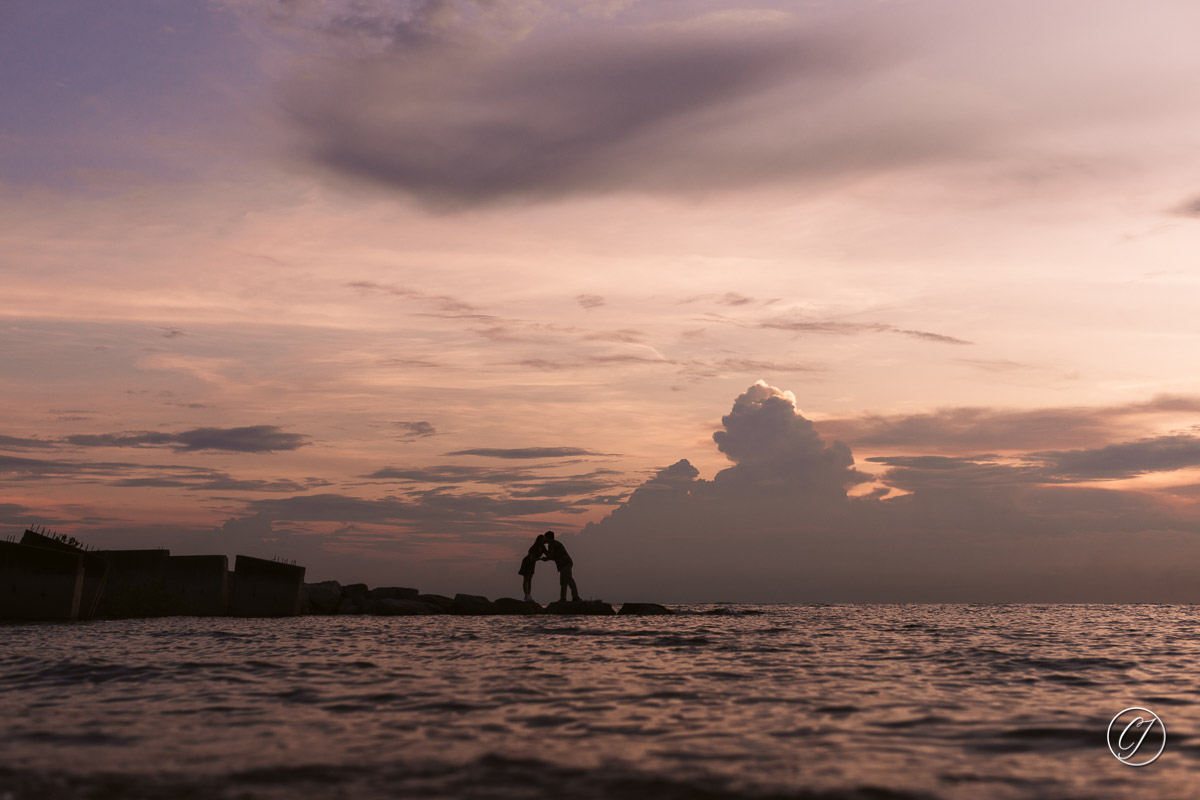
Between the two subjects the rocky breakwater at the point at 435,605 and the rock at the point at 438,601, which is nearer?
the rocky breakwater at the point at 435,605

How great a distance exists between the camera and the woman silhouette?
3700 cm

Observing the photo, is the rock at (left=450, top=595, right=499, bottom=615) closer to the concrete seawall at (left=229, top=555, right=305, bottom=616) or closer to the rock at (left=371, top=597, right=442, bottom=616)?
the rock at (left=371, top=597, right=442, bottom=616)

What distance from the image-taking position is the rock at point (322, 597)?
36375 mm

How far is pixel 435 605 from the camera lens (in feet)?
124

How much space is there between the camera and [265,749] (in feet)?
24.6

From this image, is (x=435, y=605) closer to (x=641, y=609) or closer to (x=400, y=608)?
(x=400, y=608)

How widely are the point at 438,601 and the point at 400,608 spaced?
9.59 feet

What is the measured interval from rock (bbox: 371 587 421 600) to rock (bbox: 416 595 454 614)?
127 cm

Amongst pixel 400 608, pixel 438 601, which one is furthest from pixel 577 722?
pixel 438 601

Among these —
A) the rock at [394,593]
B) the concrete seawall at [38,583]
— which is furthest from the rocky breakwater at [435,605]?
the concrete seawall at [38,583]

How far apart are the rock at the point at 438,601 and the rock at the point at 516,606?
8.61ft

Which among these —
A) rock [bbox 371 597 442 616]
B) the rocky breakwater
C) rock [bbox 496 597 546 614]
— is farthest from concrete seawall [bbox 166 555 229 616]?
rock [bbox 496 597 546 614]

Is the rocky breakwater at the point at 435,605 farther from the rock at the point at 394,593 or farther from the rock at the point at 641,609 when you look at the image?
the rock at the point at 394,593

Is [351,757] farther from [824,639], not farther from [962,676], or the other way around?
[824,639]
